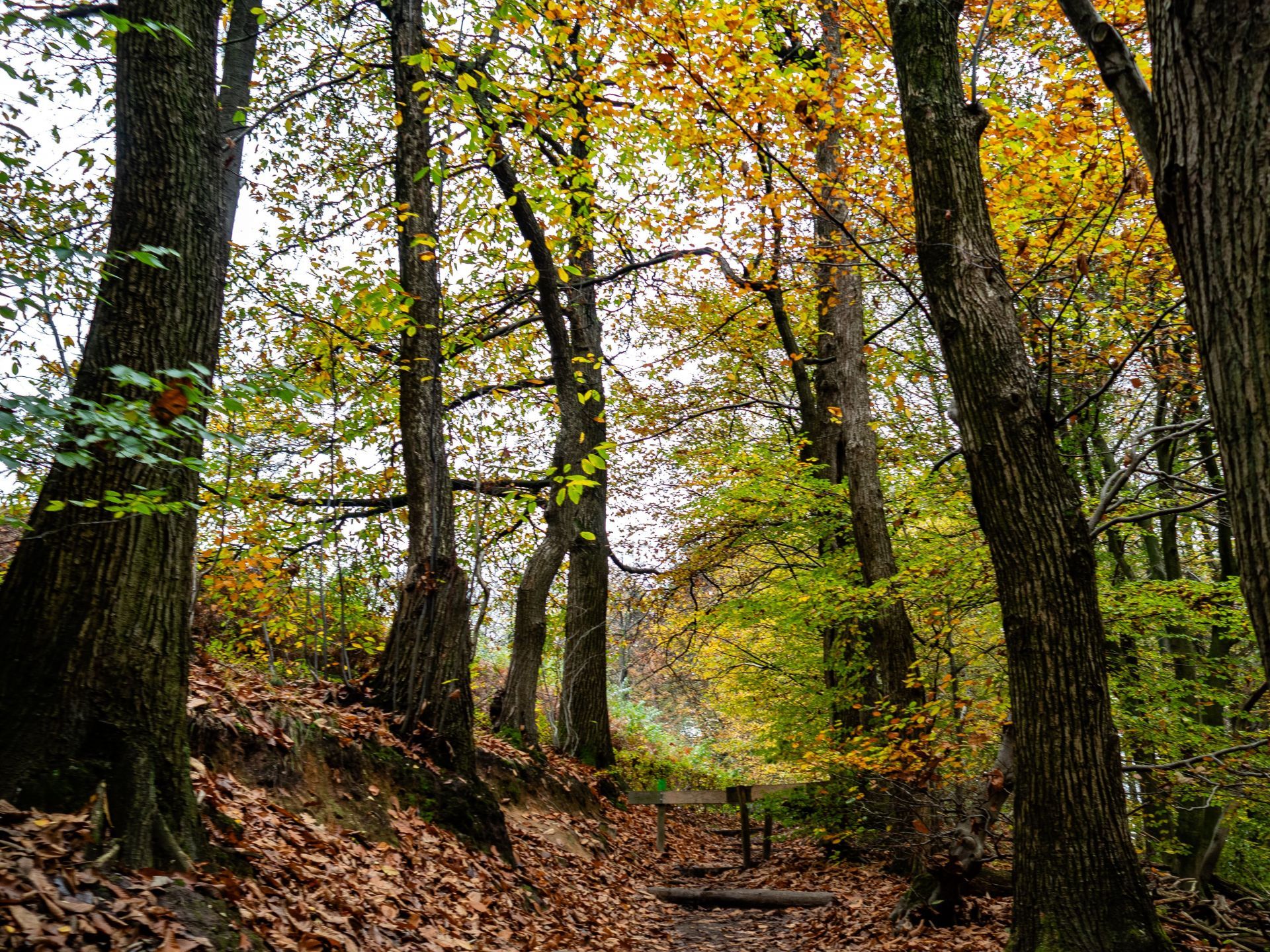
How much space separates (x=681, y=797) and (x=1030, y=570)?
24.2ft

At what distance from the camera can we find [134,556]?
11.4 feet

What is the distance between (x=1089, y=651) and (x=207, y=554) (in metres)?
8.29

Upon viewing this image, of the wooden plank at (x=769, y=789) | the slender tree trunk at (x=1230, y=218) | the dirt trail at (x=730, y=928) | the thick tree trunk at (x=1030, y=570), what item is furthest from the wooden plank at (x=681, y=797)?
the slender tree trunk at (x=1230, y=218)

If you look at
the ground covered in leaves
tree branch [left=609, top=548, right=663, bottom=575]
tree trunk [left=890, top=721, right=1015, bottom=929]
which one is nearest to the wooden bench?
the ground covered in leaves

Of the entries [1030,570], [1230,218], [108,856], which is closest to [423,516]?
[108,856]

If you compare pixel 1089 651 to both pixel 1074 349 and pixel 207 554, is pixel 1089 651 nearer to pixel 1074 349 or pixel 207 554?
pixel 1074 349

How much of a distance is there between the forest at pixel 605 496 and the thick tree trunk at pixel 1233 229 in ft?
0.03

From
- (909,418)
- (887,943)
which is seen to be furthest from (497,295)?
(887,943)

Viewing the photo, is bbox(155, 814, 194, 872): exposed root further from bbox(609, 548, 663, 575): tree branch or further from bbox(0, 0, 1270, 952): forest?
bbox(609, 548, 663, 575): tree branch

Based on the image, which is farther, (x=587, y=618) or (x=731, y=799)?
(x=587, y=618)

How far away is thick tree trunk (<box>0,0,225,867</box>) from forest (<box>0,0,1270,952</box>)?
0.06 feet

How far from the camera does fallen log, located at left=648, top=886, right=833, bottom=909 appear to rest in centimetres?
805

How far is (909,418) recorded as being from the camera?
13.9 m

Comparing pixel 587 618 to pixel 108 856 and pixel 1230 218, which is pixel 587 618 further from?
pixel 1230 218
